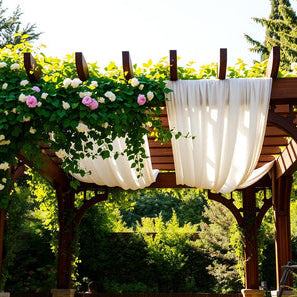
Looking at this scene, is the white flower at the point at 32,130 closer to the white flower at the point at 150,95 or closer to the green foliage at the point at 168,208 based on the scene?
the white flower at the point at 150,95

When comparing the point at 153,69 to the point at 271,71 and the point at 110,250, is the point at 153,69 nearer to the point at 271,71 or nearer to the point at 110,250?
the point at 271,71

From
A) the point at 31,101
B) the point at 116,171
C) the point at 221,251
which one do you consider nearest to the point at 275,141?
the point at 116,171

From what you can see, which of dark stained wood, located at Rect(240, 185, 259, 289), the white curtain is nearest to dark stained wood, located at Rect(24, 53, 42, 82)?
the white curtain

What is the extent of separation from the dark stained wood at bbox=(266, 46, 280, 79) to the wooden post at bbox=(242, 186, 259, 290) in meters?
4.42

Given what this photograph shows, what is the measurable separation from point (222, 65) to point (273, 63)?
0.43 m

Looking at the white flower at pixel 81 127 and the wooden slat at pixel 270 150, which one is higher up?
the wooden slat at pixel 270 150

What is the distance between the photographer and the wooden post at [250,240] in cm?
868

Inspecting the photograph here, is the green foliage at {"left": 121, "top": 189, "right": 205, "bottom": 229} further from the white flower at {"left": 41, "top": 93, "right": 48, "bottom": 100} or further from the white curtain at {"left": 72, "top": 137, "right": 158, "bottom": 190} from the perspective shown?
the white flower at {"left": 41, "top": 93, "right": 48, "bottom": 100}

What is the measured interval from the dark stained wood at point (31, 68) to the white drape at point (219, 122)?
3.70 feet

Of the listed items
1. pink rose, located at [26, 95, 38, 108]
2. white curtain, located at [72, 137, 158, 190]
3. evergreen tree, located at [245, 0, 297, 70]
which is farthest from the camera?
evergreen tree, located at [245, 0, 297, 70]

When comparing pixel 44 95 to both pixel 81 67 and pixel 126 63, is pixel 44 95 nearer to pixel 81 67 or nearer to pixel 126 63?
pixel 81 67

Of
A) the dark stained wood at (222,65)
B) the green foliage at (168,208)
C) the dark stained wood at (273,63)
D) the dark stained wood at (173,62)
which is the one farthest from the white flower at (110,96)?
the green foliage at (168,208)

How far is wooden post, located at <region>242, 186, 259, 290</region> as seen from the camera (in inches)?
342

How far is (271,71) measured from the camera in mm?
4578
